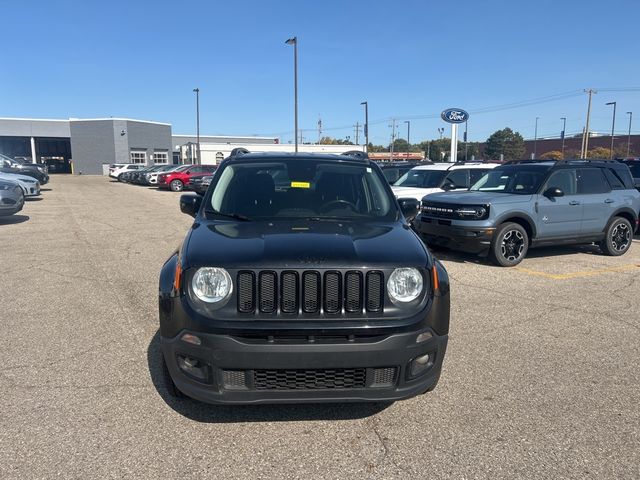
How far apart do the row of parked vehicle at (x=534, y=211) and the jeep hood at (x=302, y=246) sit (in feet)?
16.0

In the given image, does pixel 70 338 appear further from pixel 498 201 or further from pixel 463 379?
pixel 498 201

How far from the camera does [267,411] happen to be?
3.47 metres

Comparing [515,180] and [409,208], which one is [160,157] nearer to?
[515,180]

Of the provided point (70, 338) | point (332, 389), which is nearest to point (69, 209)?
point (70, 338)

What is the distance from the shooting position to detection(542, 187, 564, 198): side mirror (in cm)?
850

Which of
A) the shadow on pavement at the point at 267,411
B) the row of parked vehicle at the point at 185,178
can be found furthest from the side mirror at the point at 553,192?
the row of parked vehicle at the point at 185,178

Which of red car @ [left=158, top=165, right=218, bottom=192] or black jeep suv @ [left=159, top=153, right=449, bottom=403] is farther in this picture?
red car @ [left=158, top=165, right=218, bottom=192]

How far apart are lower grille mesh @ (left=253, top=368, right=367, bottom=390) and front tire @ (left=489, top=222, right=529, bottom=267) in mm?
5970

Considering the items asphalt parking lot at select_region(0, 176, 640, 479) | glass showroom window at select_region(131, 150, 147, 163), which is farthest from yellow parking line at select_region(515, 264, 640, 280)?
glass showroom window at select_region(131, 150, 147, 163)

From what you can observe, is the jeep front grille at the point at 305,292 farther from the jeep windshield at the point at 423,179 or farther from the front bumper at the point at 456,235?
the jeep windshield at the point at 423,179

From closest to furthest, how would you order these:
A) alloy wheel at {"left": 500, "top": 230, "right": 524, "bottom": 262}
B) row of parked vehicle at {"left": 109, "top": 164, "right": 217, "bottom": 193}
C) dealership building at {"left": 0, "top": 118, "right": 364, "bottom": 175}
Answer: alloy wheel at {"left": 500, "top": 230, "right": 524, "bottom": 262}, row of parked vehicle at {"left": 109, "top": 164, "right": 217, "bottom": 193}, dealership building at {"left": 0, "top": 118, "right": 364, "bottom": 175}

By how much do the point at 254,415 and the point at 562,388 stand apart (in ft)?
7.85

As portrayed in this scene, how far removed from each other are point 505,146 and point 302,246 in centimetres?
10445

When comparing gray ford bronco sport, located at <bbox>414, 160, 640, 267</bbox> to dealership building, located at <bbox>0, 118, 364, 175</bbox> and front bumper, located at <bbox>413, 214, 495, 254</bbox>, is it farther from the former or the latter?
dealership building, located at <bbox>0, 118, 364, 175</bbox>
